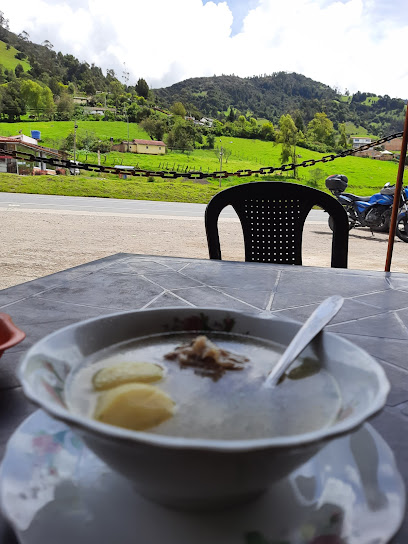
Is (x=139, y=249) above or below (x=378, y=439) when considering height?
below

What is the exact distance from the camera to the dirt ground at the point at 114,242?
4.71 m

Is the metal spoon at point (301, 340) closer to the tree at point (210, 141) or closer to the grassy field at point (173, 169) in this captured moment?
the grassy field at point (173, 169)

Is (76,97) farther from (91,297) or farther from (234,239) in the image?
(91,297)

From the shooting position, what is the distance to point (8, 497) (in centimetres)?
32

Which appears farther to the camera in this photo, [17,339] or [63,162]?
[63,162]

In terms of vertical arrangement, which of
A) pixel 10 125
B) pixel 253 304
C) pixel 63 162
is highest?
pixel 10 125

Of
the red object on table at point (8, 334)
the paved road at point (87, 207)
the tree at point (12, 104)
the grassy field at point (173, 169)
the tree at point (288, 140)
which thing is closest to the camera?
the red object on table at point (8, 334)

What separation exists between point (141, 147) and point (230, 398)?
34.7 metres

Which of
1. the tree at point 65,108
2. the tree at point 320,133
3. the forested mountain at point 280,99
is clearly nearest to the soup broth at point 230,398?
the tree at point 320,133

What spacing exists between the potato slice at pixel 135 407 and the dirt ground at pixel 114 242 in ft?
11.4

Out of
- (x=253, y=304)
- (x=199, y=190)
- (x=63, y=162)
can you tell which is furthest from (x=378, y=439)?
(x=199, y=190)

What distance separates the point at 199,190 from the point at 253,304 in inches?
597

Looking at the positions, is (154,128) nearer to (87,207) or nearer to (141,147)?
(141,147)

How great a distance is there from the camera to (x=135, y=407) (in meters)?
0.29
